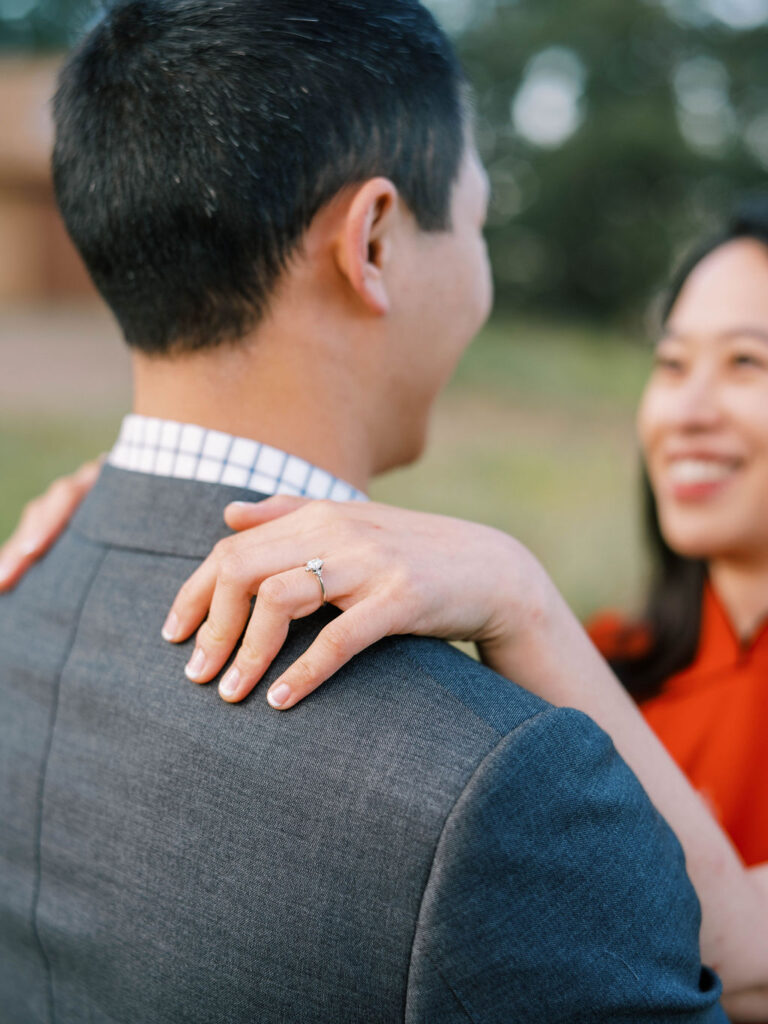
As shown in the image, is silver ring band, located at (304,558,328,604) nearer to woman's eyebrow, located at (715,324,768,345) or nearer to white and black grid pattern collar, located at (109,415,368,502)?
white and black grid pattern collar, located at (109,415,368,502)

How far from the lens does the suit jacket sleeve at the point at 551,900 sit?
3.05 ft

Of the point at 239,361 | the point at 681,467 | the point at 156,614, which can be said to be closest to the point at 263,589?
the point at 156,614

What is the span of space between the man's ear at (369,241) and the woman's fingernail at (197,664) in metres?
0.51

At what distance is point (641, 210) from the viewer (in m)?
18.0

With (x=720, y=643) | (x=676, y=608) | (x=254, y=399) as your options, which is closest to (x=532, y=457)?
(x=676, y=608)

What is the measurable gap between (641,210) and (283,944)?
739 inches

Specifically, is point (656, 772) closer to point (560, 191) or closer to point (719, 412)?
point (719, 412)

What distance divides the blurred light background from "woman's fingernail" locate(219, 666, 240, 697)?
10.6 m

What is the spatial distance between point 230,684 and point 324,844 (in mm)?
200

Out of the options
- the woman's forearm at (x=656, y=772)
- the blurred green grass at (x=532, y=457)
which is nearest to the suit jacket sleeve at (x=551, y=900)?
the woman's forearm at (x=656, y=772)

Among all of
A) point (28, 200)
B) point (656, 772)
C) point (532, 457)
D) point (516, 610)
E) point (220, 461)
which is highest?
point (220, 461)

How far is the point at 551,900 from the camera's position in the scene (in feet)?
3.20

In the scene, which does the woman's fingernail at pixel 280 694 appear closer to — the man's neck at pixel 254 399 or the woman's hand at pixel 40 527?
the man's neck at pixel 254 399

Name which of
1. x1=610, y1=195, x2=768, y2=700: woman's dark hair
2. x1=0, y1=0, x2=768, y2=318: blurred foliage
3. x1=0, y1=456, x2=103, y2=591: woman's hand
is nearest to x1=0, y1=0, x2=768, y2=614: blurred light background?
x1=0, y1=0, x2=768, y2=318: blurred foliage
